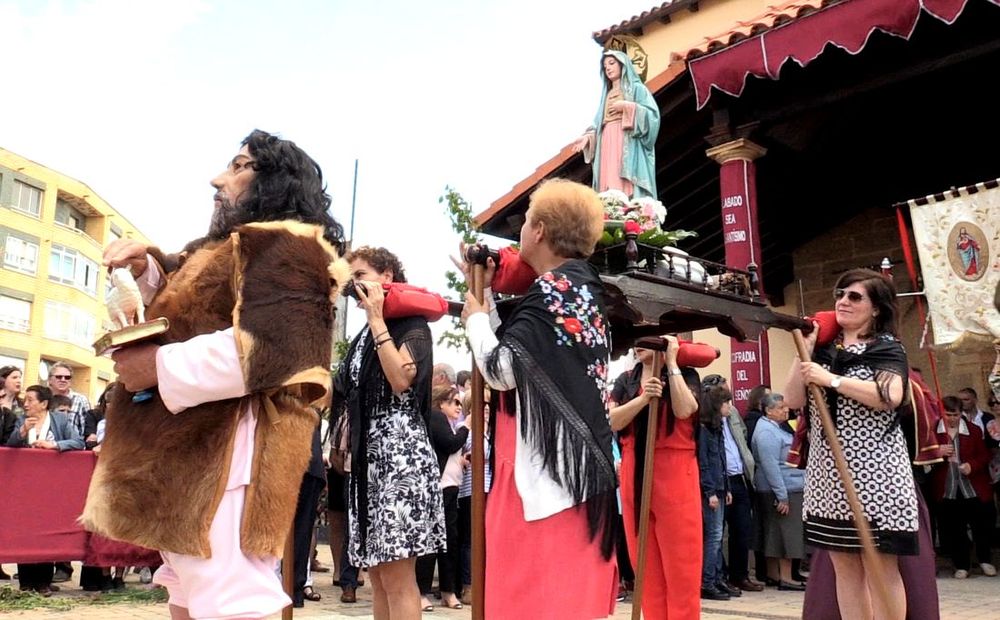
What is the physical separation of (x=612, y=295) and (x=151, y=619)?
4490 mm

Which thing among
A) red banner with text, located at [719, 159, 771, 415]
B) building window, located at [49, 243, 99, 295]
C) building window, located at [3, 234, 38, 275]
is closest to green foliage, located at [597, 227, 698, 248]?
red banner with text, located at [719, 159, 771, 415]

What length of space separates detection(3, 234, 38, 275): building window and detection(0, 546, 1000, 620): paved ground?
4076 centimetres

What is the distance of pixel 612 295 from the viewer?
2.92 meters

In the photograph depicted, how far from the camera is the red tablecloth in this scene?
21.2 feet

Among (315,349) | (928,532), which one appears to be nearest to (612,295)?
(315,349)

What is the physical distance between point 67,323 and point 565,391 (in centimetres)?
5059

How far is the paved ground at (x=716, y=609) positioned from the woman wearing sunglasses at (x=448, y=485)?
8.0 inches

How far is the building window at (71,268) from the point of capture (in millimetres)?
46281

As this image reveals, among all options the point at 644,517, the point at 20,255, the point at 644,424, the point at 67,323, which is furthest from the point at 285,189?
the point at 67,323

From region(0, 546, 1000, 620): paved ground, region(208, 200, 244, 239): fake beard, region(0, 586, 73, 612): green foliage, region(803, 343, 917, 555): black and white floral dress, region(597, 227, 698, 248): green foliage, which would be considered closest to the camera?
region(208, 200, 244, 239): fake beard

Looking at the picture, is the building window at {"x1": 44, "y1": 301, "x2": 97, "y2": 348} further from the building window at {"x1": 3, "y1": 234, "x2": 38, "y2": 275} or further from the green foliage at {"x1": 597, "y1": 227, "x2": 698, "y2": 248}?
the green foliage at {"x1": 597, "y1": 227, "x2": 698, "y2": 248}

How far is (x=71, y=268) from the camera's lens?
4766 centimetres

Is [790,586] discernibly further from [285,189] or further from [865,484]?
[285,189]

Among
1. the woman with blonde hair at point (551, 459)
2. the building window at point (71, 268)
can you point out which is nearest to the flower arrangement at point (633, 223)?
the woman with blonde hair at point (551, 459)
